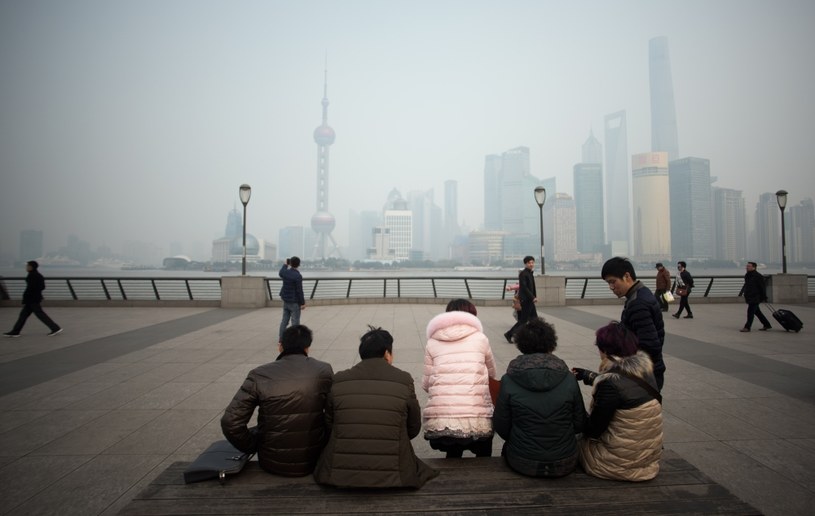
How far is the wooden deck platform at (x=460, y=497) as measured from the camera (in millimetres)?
2334

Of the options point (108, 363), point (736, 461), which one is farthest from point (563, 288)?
point (108, 363)

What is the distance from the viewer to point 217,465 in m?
2.66

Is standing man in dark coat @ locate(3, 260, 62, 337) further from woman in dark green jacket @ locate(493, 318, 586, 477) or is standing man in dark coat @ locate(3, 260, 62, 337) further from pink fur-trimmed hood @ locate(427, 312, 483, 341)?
woman in dark green jacket @ locate(493, 318, 586, 477)

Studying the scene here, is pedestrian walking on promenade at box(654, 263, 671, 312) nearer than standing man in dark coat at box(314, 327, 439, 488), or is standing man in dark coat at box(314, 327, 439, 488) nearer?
standing man in dark coat at box(314, 327, 439, 488)

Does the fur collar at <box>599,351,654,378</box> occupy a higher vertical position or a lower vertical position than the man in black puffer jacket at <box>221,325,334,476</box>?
higher

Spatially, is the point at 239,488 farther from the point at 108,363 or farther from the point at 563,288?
the point at 563,288

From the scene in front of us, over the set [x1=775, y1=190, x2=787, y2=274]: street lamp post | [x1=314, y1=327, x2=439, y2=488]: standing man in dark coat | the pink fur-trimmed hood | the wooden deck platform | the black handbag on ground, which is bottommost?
the wooden deck platform

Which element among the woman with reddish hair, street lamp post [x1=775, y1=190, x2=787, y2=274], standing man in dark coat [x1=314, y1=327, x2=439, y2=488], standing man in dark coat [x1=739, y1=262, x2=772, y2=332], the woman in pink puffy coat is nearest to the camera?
standing man in dark coat [x1=314, y1=327, x2=439, y2=488]

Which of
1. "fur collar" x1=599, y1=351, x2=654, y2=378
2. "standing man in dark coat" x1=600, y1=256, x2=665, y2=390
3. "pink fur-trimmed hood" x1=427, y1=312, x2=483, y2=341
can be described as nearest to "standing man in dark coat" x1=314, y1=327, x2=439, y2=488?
"pink fur-trimmed hood" x1=427, y1=312, x2=483, y2=341

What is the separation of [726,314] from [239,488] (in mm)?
15954

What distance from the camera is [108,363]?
292 inches

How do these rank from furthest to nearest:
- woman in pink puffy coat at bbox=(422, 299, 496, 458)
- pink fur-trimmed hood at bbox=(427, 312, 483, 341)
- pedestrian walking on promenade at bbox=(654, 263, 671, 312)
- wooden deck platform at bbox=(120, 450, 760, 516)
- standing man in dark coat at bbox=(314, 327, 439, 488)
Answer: pedestrian walking on promenade at bbox=(654, 263, 671, 312) < pink fur-trimmed hood at bbox=(427, 312, 483, 341) < woman in pink puffy coat at bbox=(422, 299, 496, 458) < standing man in dark coat at bbox=(314, 327, 439, 488) < wooden deck platform at bbox=(120, 450, 760, 516)

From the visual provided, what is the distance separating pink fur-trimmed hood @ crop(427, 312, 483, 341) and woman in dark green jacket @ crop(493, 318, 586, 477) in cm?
51

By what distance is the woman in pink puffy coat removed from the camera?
9.80 feet
